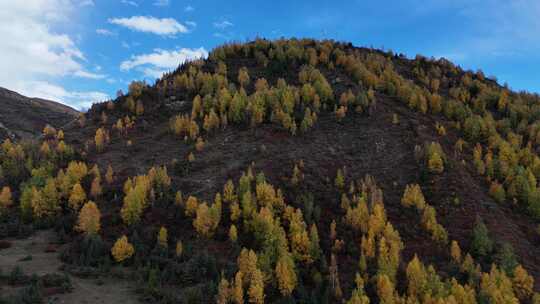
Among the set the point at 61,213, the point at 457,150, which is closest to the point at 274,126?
the point at 457,150

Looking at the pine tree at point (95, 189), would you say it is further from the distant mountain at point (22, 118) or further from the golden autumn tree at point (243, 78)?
the distant mountain at point (22, 118)

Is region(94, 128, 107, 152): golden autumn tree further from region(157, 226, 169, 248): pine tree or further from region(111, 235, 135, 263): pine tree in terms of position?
region(111, 235, 135, 263): pine tree

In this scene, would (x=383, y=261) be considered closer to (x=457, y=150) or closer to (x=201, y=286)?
(x=201, y=286)

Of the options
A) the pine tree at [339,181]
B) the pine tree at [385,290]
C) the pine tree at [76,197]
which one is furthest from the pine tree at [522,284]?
the pine tree at [76,197]

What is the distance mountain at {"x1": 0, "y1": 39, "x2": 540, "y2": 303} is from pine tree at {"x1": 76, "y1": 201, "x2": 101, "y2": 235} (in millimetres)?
202

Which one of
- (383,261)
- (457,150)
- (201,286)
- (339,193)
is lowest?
(201,286)

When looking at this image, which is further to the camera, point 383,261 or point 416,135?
point 416,135

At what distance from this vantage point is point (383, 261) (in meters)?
45.0

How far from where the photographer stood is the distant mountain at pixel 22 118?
413 ft

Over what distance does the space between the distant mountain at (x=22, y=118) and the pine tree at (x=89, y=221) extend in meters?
84.3

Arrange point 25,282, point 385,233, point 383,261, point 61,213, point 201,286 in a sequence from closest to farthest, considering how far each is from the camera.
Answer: point 25,282, point 201,286, point 383,261, point 385,233, point 61,213

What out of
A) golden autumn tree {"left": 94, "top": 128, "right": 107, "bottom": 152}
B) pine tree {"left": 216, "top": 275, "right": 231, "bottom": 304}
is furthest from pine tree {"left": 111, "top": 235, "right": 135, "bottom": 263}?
golden autumn tree {"left": 94, "top": 128, "right": 107, "bottom": 152}

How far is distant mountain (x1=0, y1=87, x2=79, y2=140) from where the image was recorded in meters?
126

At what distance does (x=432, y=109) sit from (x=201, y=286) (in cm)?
6742
